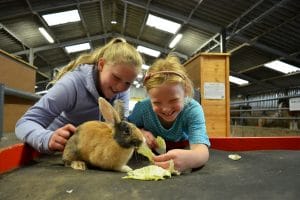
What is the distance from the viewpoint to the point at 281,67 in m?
8.88

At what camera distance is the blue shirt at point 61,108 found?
58.9 inches

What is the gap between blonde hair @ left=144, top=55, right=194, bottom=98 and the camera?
153 centimetres

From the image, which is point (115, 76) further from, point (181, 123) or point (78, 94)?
point (181, 123)

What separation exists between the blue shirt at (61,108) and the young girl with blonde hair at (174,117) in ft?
1.07

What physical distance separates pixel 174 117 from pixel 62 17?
7158 millimetres

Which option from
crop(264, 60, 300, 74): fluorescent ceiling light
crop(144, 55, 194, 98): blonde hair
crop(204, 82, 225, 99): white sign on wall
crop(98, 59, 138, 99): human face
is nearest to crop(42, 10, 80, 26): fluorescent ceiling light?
crop(204, 82, 225, 99): white sign on wall

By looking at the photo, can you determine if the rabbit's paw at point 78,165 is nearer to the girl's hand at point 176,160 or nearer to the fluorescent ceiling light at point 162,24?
the girl's hand at point 176,160

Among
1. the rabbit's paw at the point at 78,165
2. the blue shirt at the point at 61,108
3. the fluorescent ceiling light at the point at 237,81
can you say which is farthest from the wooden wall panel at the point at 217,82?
the fluorescent ceiling light at the point at 237,81

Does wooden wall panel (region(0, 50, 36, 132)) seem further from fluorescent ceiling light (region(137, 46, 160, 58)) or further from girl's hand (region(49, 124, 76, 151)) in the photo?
fluorescent ceiling light (region(137, 46, 160, 58))

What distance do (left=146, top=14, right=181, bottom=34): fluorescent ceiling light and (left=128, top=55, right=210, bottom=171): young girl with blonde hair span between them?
6.67 meters

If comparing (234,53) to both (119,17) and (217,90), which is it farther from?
(217,90)

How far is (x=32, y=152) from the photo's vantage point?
1587 mm

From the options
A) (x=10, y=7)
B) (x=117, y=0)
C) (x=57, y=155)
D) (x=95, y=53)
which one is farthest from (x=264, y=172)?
(x=117, y=0)

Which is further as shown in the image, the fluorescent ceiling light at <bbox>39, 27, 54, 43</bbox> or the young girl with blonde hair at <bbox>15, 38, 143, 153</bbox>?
the fluorescent ceiling light at <bbox>39, 27, 54, 43</bbox>
